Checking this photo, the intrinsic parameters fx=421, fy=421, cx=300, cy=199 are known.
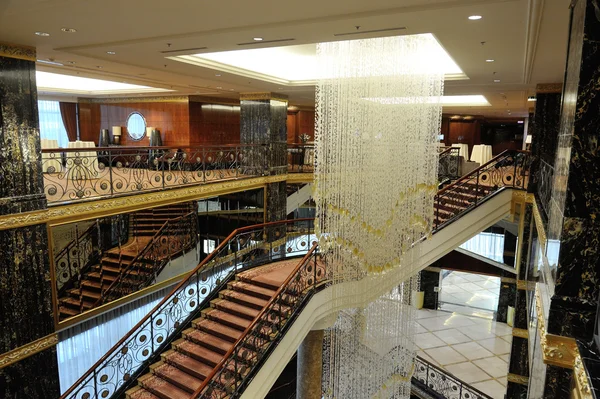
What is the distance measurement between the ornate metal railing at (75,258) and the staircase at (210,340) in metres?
3.51

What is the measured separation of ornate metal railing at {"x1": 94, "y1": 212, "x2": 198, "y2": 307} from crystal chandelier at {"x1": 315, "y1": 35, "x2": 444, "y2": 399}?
5.19 metres

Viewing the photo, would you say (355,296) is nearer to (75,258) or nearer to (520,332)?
(520,332)

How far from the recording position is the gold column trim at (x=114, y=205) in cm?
598

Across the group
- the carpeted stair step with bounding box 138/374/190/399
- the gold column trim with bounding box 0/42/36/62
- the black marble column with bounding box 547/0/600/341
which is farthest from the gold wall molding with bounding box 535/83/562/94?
the gold column trim with bounding box 0/42/36/62

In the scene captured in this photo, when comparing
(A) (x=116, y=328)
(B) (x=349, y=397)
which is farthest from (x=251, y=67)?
(B) (x=349, y=397)

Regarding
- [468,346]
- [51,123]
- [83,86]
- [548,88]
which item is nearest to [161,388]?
[548,88]

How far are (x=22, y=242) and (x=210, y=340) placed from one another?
3517mm

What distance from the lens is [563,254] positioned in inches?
115

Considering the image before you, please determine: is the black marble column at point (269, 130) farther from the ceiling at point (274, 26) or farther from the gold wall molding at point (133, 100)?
the ceiling at point (274, 26)

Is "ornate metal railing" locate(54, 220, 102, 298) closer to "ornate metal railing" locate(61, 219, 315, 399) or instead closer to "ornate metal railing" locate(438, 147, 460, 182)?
"ornate metal railing" locate(61, 219, 315, 399)

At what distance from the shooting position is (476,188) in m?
9.33

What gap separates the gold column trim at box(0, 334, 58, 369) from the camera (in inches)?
229

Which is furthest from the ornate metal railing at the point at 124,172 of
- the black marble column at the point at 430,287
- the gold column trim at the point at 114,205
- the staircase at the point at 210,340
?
the black marble column at the point at 430,287

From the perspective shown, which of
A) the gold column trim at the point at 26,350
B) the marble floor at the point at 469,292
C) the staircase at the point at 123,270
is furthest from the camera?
the marble floor at the point at 469,292
